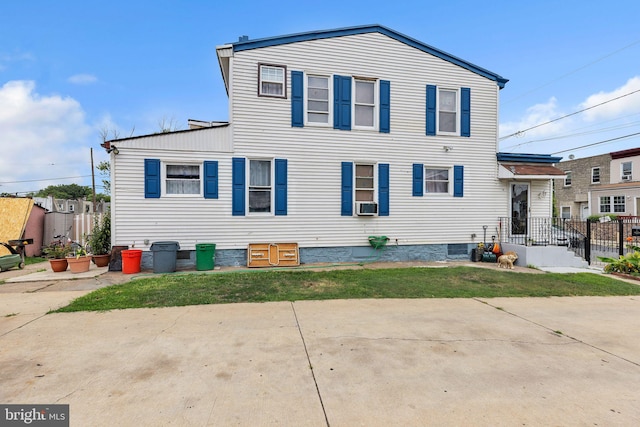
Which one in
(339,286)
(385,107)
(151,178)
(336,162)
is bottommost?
(339,286)

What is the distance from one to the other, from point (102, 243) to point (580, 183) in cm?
3537

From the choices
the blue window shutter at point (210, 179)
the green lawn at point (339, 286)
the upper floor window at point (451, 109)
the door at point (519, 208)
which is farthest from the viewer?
the door at point (519, 208)

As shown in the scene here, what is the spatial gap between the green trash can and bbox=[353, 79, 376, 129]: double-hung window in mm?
6391

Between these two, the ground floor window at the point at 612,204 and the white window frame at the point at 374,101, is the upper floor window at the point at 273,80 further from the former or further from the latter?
the ground floor window at the point at 612,204

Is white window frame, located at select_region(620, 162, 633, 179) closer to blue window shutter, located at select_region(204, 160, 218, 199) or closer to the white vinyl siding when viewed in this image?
the white vinyl siding

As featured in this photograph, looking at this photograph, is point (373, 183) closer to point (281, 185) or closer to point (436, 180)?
point (436, 180)

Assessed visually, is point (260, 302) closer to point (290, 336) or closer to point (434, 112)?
point (290, 336)

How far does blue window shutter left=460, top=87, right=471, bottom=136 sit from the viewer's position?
38.5 feet

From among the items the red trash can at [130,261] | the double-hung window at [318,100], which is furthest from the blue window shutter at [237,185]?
the red trash can at [130,261]

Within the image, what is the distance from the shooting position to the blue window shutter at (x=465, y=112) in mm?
11727

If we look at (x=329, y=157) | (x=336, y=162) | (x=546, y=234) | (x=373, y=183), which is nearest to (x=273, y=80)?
(x=329, y=157)

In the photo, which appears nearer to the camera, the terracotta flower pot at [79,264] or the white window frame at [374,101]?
the terracotta flower pot at [79,264]

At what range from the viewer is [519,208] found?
12.2 metres

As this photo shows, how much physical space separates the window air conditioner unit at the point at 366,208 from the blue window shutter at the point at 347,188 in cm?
28
